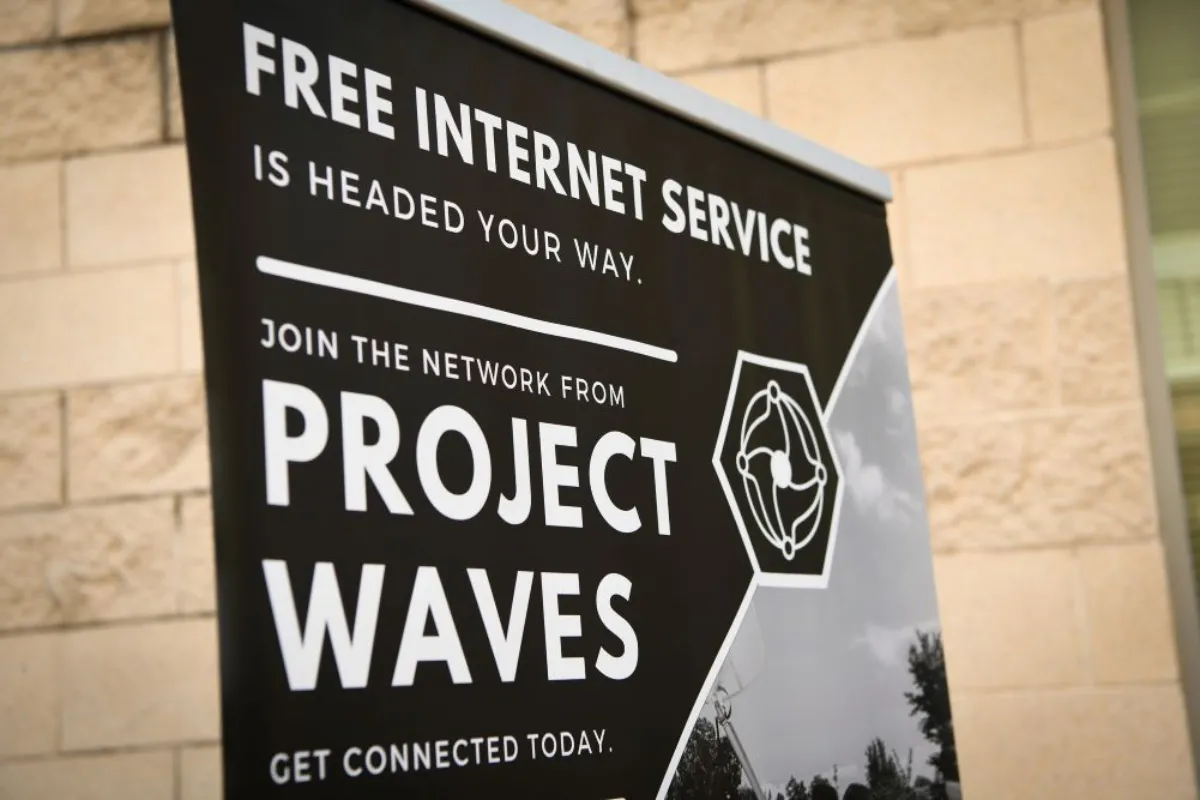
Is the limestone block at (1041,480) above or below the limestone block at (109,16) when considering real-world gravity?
below

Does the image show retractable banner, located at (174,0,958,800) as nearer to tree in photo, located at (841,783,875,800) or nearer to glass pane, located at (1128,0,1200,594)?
tree in photo, located at (841,783,875,800)

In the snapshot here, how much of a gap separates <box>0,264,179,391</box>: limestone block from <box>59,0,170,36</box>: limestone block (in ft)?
1.77

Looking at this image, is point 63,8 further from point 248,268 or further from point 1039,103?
point 248,268

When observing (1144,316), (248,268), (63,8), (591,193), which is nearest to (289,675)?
(248,268)

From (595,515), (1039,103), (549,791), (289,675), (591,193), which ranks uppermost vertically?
(1039,103)

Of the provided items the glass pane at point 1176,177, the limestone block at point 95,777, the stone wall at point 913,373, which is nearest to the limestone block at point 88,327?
the stone wall at point 913,373

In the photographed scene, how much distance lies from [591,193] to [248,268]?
1.52 ft

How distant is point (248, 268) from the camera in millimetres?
1087

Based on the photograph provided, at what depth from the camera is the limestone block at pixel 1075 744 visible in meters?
2.63

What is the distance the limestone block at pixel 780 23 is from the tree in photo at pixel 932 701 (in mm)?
1565

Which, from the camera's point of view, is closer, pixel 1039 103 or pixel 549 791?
pixel 549 791

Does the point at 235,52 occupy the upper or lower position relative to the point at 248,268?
upper

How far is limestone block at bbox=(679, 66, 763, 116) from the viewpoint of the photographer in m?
3.00

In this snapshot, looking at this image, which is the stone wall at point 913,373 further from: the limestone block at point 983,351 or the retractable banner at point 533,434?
the retractable banner at point 533,434
